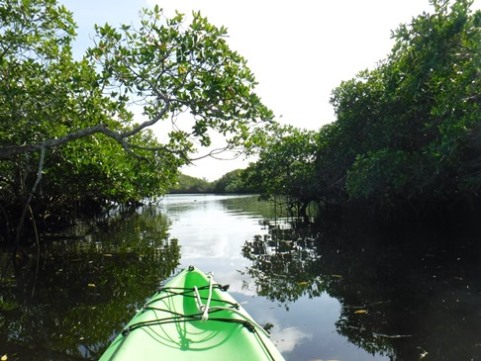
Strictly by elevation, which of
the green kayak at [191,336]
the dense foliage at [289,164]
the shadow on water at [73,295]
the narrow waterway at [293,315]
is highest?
the dense foliage at [289,164]

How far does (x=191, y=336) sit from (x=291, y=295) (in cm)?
372

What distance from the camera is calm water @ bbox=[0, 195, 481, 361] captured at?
4.78m

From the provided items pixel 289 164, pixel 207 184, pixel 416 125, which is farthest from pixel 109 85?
pixel 207 184

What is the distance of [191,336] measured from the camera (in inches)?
150

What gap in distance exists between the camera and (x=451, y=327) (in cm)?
508

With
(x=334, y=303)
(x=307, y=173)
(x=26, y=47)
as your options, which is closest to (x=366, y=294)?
(x=334, y=303)

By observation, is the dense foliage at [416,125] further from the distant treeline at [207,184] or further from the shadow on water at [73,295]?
the distant treeline at [207,184]

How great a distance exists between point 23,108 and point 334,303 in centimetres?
761

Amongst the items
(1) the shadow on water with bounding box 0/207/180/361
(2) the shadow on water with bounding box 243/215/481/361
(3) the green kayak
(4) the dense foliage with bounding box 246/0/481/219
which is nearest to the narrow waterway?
A: (2) the shadow on water with bounding box 243/215/481/361

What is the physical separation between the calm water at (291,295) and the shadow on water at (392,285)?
0.07 ft

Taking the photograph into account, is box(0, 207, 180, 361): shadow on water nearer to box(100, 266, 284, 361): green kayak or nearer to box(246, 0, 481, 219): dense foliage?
box(100, 266, 284, 361): green kayak

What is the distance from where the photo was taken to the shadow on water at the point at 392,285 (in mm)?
4773

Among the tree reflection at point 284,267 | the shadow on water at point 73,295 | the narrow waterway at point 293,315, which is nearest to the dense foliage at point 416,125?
the tree reflection at point 284,267

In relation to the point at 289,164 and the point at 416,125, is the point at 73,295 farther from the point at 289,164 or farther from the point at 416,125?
the point at 289,164
